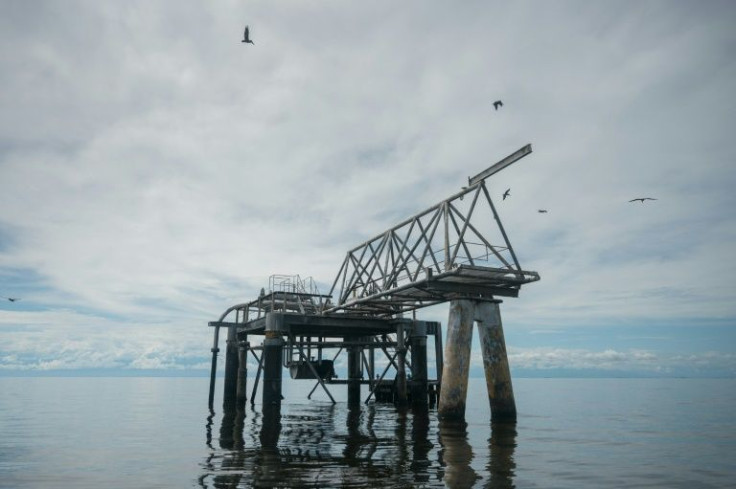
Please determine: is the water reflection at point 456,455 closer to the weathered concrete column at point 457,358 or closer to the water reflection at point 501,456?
the water reflection at point 501,456

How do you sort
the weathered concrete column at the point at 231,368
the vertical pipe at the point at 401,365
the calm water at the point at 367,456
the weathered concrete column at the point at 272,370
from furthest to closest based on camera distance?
the weathered concrete column at the point at 231,368 < the vertical pipe at the point at 401,365 < the weathered concrete column at the point at 272,370 < the calm water at the point at 367,456

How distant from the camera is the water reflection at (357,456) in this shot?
13570 mm

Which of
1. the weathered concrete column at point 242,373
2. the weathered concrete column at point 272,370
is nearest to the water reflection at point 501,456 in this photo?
the weathered concrete column at point 272,370

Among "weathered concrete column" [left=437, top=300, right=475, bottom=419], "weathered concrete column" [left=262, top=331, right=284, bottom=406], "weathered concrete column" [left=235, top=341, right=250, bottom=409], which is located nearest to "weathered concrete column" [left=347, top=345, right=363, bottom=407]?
"weathered concrete column" [left=235, top=341, right=250, bottom=409]

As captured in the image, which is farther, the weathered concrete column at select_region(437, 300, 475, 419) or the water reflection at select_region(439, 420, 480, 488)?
the weathered concrete column at select_region(437, 300, 475, 419)

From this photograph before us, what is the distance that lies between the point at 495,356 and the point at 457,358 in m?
2.01

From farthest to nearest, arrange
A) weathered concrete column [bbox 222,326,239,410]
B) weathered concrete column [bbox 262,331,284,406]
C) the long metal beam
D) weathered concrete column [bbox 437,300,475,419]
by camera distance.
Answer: weathered concrete column [bbox 222,326,239,410], weathered concrete column [bbox 262,331,284,406], weathered concrete column [bbox 437,300,475,419], the long metal beam

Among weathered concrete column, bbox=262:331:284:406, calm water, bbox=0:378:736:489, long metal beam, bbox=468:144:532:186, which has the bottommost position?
calm water, bbox=0:378:736:489

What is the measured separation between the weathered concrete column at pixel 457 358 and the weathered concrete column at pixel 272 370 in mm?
11692

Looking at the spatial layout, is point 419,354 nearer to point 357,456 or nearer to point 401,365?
point 401,365

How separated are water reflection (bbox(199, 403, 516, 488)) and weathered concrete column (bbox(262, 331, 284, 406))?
417cm

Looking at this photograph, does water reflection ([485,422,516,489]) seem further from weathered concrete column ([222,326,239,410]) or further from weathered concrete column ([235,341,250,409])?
weathered concrete column ([222,326,239,410])

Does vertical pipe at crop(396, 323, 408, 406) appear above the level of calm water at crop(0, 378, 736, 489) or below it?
above

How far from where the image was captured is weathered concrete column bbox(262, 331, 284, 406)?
3259cm
